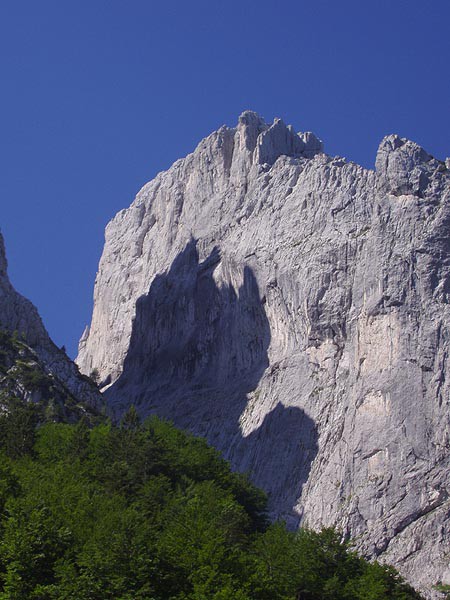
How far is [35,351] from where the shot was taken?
116688mm

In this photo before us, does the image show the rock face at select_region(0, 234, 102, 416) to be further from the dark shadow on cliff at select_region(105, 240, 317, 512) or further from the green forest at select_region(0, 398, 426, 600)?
the green forest at select_region(0, 398, 426, 600)

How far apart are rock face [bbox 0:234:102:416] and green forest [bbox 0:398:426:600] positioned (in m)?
26.7

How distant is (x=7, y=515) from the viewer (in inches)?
2472

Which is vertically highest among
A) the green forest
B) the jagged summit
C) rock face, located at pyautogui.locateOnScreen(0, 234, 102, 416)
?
the jagged summit

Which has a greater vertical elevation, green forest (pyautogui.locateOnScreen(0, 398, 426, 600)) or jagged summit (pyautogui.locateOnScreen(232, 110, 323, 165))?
jagged summit (pyautogui.locateOnScreen(232, 110, 323, 165))

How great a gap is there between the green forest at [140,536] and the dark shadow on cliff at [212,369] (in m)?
30.4

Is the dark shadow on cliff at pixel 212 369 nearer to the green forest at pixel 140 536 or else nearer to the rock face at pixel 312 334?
the rock face at pixel 312 334

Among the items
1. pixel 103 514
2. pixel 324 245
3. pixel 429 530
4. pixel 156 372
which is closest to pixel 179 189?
pixel 156 372

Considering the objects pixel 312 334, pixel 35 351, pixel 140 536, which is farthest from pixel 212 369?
pixel 140 536

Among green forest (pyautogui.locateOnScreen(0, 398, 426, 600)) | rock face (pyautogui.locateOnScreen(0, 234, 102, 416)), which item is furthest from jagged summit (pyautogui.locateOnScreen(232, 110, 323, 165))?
green forest (pyautogui.locateOnScreen(0, 398, 426, 600))

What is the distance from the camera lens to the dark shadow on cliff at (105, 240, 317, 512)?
378ft

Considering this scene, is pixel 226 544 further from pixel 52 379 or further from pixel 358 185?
pixel 358 185

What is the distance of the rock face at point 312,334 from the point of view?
349ft

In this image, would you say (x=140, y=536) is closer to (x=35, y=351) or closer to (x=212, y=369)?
(x=35, y=351)
